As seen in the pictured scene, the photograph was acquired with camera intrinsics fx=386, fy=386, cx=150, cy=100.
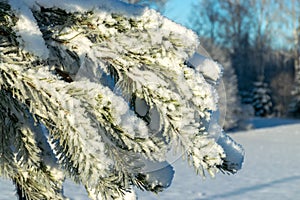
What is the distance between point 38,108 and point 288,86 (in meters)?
29.1

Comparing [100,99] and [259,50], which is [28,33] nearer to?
[100,99]

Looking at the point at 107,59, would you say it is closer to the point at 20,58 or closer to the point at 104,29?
the point at 104,29

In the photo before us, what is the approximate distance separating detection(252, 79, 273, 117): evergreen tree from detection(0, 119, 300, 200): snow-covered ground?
51.8 ft

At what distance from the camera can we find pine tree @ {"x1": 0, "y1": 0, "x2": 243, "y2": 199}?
74 centimetres

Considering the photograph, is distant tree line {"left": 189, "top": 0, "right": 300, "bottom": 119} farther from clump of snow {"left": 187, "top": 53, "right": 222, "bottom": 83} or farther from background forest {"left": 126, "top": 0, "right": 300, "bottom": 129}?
clump of snow {"left": 187, "top": 53, "right": 222, "bottom": 83}

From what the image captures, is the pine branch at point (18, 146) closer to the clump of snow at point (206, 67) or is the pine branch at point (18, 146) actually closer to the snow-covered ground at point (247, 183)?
the clump of snow at point (206, 67)

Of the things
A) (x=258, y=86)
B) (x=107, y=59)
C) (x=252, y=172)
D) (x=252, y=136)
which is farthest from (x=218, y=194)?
(x=258, y=86)

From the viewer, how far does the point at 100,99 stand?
2.41 ft

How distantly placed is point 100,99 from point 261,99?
28826 millimetres

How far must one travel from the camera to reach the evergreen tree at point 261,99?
2820 centimetres

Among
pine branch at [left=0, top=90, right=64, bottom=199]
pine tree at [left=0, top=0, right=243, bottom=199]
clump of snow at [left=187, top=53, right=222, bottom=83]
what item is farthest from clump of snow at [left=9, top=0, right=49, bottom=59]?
clump of snow at [left=187, top=53, right=222, bottom=83]

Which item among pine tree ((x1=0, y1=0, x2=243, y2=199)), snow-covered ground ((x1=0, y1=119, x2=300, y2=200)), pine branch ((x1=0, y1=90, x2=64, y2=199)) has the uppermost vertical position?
pine tree ((x1=0, y1=0, x2=243, y2=199))

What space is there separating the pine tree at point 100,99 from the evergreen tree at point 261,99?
92.8 feet

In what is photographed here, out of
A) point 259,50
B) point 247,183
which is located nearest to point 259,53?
point 259,50
